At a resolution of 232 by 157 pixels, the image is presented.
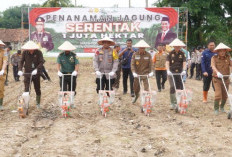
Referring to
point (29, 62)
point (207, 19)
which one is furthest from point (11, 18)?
point (29, 62)

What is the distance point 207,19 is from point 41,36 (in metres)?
14.0

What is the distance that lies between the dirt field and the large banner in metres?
11.4

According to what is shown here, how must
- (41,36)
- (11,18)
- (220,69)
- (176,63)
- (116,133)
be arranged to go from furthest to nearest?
1. (11,18)
2. (41,36)
3. (176,63)
4. (220,69)
5. (116,133)

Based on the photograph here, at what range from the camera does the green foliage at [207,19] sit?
27.8 meters

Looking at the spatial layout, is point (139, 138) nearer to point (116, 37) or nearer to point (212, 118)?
point (212, 118)

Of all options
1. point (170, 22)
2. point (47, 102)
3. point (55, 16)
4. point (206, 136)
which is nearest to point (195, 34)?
point (170, 22)

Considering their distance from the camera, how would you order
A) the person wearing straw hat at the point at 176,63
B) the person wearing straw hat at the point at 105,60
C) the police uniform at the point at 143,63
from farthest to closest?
the police uniform at the point at 143,63
the person wearing straw hat at the point at 176,63
the person wearing straw hat at the point at 105,60

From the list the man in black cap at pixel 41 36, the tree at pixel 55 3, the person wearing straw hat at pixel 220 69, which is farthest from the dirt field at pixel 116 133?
the tree at pixel 55 3

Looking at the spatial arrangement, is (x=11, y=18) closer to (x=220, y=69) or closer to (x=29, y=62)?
(x=29, y=62)

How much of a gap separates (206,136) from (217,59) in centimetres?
295

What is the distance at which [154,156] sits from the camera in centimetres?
534

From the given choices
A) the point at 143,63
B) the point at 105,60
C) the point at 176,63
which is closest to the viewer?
the point at 105,60

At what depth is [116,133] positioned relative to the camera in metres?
6.72

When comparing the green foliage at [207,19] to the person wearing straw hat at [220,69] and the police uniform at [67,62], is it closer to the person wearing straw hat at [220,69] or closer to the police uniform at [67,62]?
the person wearing straw hat at [220,69]
